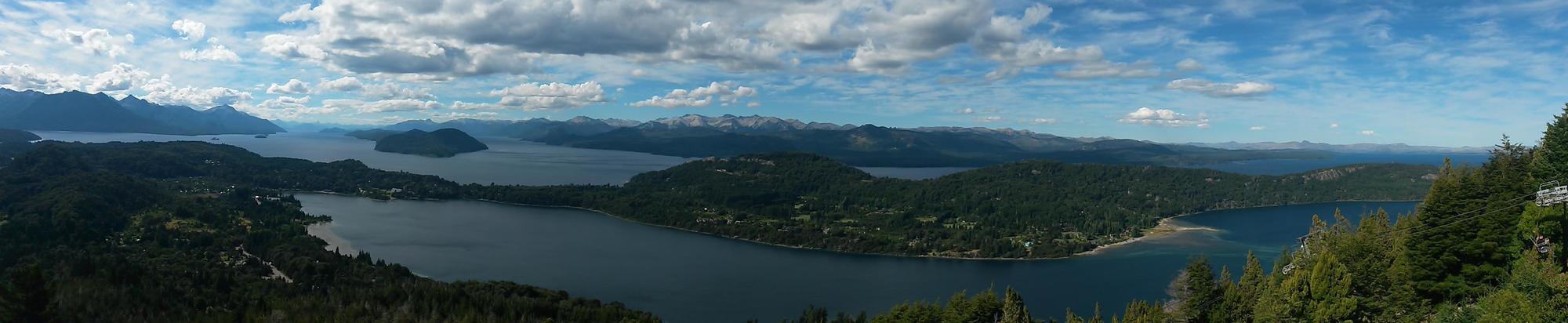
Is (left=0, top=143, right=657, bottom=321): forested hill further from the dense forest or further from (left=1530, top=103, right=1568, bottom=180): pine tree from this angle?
(left=1530, top=103, right=1568, bottom=180): pine tree

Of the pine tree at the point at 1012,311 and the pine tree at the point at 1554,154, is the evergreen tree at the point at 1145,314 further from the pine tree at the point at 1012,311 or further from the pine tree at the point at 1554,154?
the pine tree at the point at 1554,154

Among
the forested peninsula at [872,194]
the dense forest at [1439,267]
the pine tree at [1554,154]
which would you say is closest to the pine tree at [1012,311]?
the dense forest at [1439,267]

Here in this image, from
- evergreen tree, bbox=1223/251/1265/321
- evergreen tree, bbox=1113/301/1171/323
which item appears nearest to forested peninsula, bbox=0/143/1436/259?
evergreen tree, bbox=1113/301/1171/323

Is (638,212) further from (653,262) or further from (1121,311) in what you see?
(1121,311)

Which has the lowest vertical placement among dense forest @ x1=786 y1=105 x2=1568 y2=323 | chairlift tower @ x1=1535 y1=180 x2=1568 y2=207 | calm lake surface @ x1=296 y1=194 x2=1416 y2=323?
calm lake surface @ x1=296 y1=194 x2=1416 y2=323

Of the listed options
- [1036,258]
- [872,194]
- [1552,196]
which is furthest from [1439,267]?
[872,194]

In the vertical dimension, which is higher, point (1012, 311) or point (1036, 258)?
point (1012, 311)

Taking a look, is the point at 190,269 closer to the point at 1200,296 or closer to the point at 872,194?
the point at 1200,296
